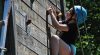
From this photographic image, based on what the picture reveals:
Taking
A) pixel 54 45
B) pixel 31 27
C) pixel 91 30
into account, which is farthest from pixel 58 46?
pixel 91 30

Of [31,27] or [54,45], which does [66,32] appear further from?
[31,27]

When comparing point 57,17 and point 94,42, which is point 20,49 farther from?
point 94,42

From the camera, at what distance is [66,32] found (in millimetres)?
5504

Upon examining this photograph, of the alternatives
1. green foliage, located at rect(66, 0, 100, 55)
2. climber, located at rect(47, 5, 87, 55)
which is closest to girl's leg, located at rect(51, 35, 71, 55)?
climber, located at rect(47, 5, 87, 55)

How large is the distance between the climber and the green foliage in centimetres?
809

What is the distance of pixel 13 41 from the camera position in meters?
4.14

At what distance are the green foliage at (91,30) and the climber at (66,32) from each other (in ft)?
26.5

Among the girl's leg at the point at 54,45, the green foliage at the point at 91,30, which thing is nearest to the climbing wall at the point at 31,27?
the girl's leg at the point at 54,45

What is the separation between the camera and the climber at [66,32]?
5.30m

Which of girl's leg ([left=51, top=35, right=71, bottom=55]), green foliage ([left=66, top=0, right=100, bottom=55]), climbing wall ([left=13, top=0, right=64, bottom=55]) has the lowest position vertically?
green foliage ([left=66, top=0, right=100, bottom=55])

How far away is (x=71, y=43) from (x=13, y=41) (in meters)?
1.54

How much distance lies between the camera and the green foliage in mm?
14109

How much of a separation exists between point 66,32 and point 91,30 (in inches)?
369

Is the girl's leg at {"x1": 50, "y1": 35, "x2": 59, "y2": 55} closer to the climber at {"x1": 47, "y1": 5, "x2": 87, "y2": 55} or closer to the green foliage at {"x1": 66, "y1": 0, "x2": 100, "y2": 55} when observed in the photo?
the climber at {"x1": 47, "y1": 5, "x2": 87, "y2": 55}
